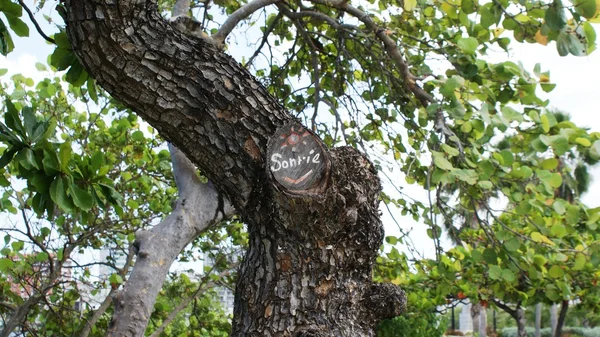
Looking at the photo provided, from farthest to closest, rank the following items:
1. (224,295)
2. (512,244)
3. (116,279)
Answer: (224,295)
(116,279)
(512,244)

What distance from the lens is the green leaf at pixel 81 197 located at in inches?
83.5

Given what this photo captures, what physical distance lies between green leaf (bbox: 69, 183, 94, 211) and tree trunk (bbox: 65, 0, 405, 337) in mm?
386

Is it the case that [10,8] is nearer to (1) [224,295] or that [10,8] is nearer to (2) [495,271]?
(2) [495,271]

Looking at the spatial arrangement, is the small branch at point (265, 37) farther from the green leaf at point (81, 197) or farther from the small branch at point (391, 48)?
the green leaf at point (81, 197)

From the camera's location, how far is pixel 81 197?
2.14 metres

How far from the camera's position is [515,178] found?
9.13 feet

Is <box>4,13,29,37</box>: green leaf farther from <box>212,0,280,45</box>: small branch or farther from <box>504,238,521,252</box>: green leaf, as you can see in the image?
<box>504,238,521,252</box>: green leaf

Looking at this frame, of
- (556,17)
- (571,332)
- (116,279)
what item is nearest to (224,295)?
(116,279)

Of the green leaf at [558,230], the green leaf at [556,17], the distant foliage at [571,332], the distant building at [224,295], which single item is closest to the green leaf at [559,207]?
the green leaf at [558,230]

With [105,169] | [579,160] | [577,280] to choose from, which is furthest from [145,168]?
[579,160]

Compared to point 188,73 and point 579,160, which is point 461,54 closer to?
point 188,73

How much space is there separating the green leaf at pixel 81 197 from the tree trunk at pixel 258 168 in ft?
1.27

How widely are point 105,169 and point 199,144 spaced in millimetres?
506

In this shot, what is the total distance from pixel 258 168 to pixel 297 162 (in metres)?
0.14
